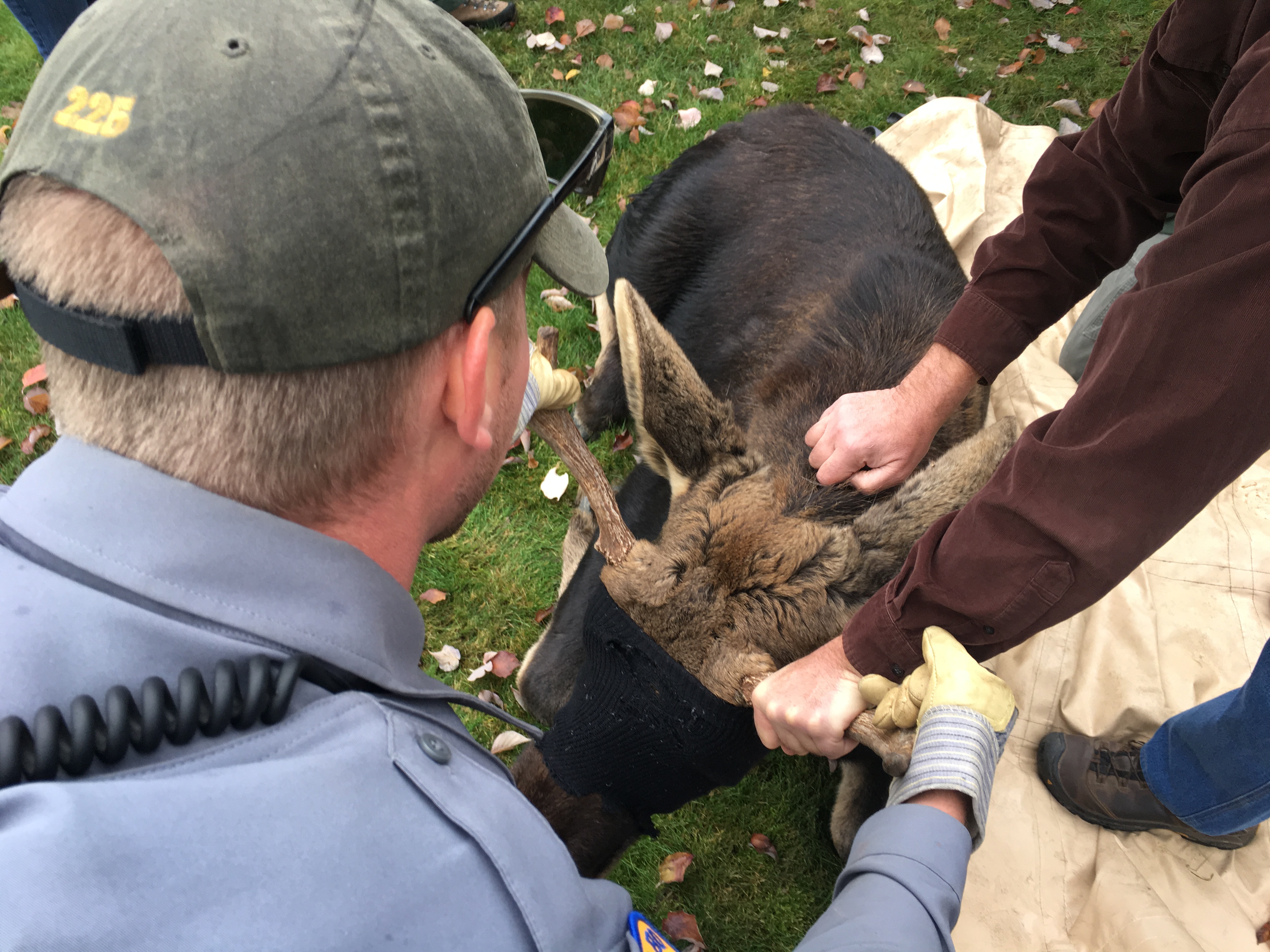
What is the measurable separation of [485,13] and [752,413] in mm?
5372

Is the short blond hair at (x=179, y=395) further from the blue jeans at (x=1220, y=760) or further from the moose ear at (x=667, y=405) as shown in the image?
the blue jeans at (x=1220, y=760)

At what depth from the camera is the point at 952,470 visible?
2717 millimetres

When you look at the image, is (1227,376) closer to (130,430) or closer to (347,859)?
(347,859)

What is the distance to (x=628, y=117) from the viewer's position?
6418mm

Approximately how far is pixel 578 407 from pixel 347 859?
4.17m

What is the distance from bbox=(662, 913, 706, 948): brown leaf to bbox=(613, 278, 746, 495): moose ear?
199 cm

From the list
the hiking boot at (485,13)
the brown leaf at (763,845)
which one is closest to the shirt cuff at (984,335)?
the brown leaf at (763,845)

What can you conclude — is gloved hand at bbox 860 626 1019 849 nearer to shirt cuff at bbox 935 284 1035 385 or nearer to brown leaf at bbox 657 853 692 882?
shirt cuff at bbox 935 284 1035 385

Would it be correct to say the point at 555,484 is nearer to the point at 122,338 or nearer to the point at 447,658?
the point at 447,658

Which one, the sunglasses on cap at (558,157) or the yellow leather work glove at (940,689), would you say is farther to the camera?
the yellow leather work glove at (940,689)

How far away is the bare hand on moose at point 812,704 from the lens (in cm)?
224

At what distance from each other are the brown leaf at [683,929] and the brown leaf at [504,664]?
1429 millimetres

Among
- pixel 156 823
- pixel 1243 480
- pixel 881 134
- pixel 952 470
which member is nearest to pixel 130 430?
pixel 156 823

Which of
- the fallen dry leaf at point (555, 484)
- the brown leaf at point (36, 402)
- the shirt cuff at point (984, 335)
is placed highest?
the shirt cuff at point (984, 335)
